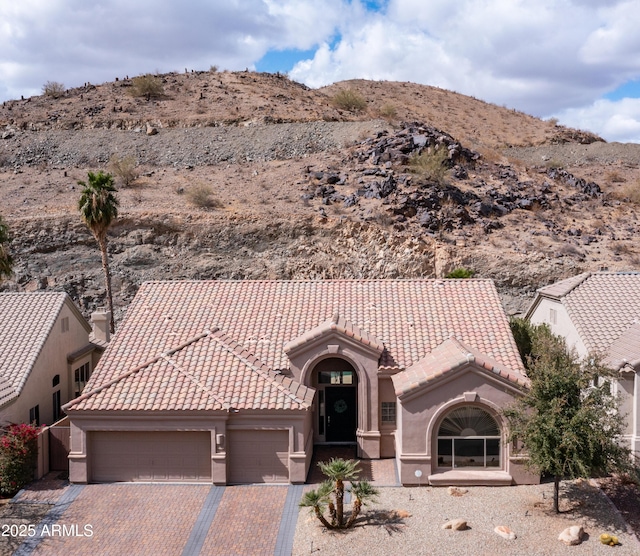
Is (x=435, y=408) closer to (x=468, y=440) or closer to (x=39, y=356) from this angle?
(x=468, y=440)

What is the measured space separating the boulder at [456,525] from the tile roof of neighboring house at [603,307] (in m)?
8.51

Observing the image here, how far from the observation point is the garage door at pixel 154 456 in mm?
20625

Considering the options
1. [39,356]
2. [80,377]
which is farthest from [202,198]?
[39,356]

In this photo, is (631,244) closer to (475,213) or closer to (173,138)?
(475,213)

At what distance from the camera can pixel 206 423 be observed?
66.2 ft

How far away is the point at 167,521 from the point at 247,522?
7.80ft

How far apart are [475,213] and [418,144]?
30.6ft

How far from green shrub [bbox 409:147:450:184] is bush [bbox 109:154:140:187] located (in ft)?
80.7

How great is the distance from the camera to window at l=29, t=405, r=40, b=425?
23.4 meters

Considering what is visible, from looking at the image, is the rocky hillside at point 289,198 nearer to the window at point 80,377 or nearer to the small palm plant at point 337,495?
the window at point 80,377

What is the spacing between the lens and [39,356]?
2406cm

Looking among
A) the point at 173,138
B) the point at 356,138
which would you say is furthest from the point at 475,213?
the point at 173,138

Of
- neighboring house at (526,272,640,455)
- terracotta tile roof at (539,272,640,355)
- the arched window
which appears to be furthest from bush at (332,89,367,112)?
the arched window

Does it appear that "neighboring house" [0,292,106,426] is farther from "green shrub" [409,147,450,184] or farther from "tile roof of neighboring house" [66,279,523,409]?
"green shrub" [409,147,450,184]
